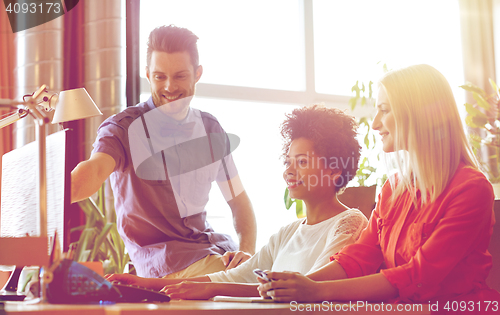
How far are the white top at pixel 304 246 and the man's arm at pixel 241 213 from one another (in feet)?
1.86

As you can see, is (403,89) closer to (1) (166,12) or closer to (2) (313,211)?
(2) (313,211)

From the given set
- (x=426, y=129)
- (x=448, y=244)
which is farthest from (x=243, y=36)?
(x=448, y=244)

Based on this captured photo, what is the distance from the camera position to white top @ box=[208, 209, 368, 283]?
138 centimetres

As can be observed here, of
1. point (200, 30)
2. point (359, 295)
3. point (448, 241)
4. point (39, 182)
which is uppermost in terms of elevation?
point (200, 30)

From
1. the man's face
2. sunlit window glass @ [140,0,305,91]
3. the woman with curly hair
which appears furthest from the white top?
sunlit window glass @ [140,0,305,91]

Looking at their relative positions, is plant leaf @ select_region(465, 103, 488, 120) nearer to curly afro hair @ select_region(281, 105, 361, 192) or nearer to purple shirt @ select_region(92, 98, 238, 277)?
curly afro hair @ select_region(281, 105, 361, 192)

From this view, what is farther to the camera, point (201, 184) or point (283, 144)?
point (201, 184)

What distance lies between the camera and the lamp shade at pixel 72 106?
5.19 feet

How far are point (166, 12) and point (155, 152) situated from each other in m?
1.67

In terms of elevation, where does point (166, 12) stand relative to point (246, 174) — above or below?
above

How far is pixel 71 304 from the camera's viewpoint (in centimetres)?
74

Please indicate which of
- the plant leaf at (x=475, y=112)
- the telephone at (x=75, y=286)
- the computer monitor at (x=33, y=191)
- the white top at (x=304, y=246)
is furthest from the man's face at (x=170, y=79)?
the plant leaf at (x=475, y=112)

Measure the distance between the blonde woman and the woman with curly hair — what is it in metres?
0.10

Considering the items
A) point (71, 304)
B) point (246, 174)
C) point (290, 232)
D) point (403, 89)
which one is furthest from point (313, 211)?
point (246, 174)
